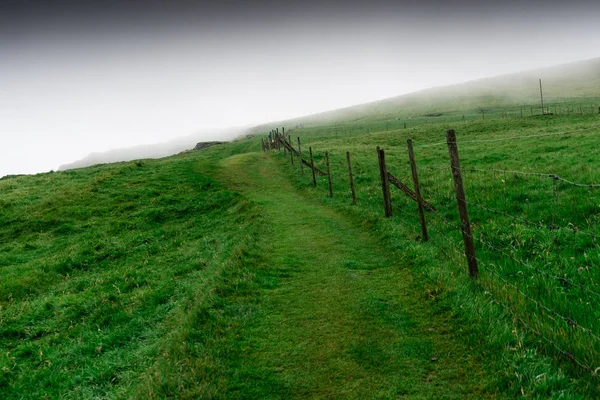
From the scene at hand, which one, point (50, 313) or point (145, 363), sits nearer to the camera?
point (145, 363)

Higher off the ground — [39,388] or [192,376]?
[192,376]

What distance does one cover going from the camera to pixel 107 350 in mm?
7121

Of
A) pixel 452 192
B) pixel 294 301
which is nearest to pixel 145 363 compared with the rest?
pixel 294 301

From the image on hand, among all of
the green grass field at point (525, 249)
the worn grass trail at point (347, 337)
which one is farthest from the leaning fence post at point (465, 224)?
the worn grass trail at point (347, 337)

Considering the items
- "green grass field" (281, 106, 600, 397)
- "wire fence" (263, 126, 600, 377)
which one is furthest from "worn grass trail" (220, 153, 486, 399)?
"wire fence" (263, 126, 600, 377)

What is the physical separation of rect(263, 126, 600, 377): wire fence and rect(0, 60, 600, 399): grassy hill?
48mm

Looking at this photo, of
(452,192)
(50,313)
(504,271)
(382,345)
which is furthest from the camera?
(452,192)

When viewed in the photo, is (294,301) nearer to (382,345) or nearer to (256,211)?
(382,345)

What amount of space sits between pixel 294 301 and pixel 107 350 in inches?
154

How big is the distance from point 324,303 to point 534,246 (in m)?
5.69

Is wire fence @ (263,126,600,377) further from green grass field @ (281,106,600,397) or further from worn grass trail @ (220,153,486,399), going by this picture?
worn grass trail @ (220,153,486,399)

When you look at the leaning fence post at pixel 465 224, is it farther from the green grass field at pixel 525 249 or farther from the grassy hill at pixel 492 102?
the grassy hill at pixel 492 102

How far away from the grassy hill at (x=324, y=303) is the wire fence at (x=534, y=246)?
0.16 ft

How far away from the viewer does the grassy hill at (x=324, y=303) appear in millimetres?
4879
